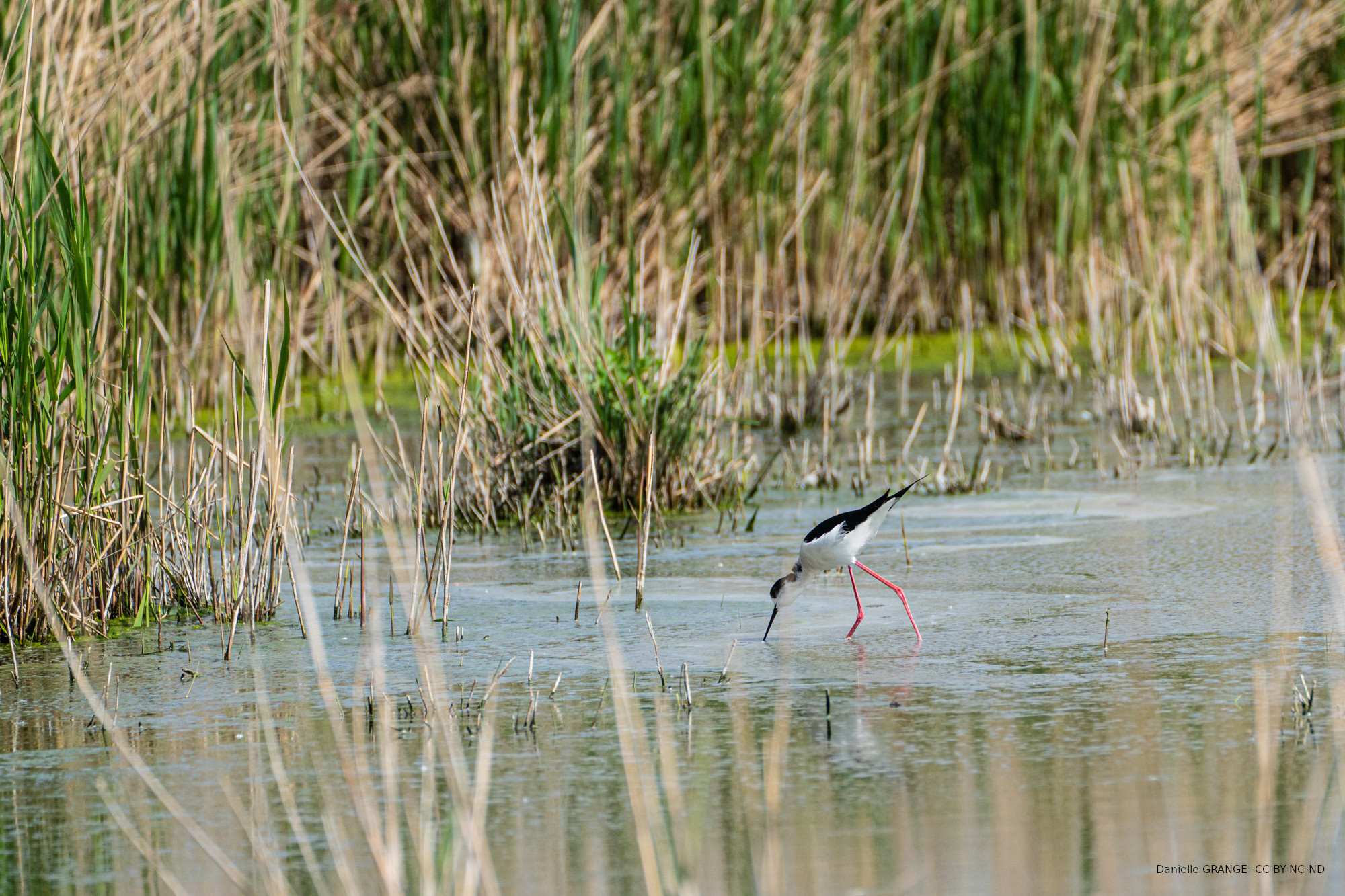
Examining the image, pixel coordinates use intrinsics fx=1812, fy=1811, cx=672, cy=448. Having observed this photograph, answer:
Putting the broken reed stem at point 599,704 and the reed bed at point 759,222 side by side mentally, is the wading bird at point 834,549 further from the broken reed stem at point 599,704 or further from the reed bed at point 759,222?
the reed bed at point 759,222

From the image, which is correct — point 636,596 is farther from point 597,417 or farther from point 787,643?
point 597,417

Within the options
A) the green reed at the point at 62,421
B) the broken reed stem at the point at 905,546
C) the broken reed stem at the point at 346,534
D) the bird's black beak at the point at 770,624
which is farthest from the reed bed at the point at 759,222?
the bird's black beak at the point at 770,624

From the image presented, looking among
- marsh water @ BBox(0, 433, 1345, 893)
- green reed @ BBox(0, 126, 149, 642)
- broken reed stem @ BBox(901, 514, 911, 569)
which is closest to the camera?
marsh water @ BBox(0, 433, 1345, 893)

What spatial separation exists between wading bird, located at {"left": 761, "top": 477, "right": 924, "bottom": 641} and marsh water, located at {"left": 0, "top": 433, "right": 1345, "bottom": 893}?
3.5 inches

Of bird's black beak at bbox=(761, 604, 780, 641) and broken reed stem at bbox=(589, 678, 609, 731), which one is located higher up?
bird's black beak at bbox=(761, 604, 780, 641)

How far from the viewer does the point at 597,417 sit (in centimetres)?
561

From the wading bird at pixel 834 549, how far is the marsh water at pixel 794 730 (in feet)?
0.29

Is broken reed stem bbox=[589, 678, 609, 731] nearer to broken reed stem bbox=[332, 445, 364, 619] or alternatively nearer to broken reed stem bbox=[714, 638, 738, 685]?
broken reed stem bbox=[714, 638, 738, 685]

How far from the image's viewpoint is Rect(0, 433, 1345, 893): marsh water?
2.49 metres

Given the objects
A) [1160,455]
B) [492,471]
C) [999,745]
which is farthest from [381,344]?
[999,745]

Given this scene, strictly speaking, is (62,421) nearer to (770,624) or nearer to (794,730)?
(770,624)

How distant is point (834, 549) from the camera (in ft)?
12.8

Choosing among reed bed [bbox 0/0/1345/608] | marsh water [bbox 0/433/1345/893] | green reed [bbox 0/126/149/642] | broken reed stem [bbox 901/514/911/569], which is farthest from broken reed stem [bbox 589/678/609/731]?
reed bed [bbox 0/0/1345/608]

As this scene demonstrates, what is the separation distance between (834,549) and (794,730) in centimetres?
81
